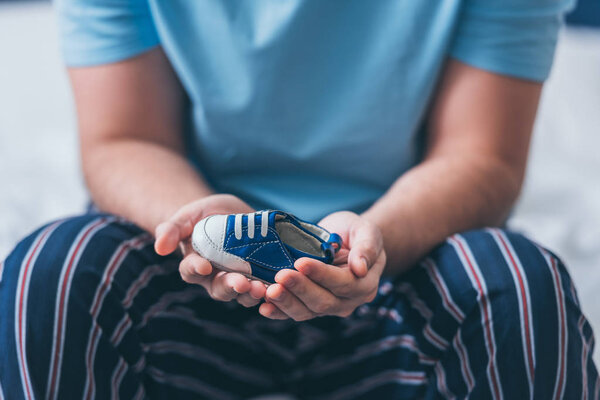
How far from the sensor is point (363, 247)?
24.0 inches

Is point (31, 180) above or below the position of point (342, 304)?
below

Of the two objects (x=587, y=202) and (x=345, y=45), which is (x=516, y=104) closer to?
(x=345, y=45)

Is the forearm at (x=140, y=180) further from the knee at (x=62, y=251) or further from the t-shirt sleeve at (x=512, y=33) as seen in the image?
the t-shirt sleeve at (x=512, y=33)

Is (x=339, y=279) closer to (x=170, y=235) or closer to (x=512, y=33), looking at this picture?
(x=170, y=235)

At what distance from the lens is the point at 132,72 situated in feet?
2.82

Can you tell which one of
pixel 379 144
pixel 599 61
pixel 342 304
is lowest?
pixel 342 304

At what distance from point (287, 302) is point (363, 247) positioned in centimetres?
9

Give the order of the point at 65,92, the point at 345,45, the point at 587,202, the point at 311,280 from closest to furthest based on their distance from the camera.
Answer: the point at 311,280
the point at 345,45
the point at 587,202
the point at 65,92

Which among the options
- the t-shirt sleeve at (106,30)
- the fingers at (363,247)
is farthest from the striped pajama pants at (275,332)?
the t-shirt sleeve at (106,30)

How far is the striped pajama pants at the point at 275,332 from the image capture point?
606 mm

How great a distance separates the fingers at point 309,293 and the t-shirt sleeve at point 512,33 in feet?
1.41

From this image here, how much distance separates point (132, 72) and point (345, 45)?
30 cm

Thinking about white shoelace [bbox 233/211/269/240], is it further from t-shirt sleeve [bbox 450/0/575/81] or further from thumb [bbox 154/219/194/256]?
t-shirt sleeve [bbox 450/0/575/81]

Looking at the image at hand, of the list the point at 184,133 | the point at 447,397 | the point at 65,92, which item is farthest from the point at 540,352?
the point at 65,92
